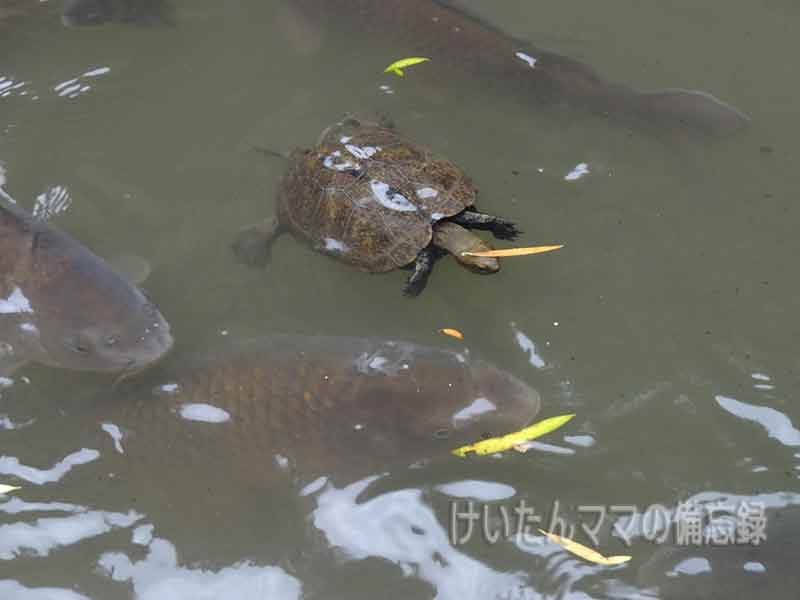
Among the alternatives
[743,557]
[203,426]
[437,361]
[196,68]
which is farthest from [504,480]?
[196,68]

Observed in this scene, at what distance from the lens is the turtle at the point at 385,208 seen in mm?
4121

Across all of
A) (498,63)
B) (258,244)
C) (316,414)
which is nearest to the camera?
(316,414)

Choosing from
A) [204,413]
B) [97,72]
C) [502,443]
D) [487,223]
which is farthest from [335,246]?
[97,72]

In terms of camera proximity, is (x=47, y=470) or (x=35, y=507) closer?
(x=35, y=507)

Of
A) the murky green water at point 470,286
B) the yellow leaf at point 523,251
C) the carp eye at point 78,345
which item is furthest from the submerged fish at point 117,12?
the yellow leaf at point 523,251

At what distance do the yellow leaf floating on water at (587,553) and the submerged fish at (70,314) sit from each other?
6.62 feet

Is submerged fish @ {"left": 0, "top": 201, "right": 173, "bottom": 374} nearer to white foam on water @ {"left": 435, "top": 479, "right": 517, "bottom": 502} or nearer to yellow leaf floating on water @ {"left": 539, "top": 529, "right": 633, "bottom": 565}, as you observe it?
white foam on water @ {"left": 435, "top": 479, "right": 517, "bottom": 502}

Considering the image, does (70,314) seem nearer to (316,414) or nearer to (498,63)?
(316,414)

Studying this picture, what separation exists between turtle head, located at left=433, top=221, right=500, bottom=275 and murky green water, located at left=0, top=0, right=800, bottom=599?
0.31 m

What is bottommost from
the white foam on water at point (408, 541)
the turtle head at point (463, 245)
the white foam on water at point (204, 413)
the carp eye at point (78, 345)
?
the white foam on water at point (408, 541)

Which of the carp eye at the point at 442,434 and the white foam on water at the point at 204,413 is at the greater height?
the carp eye at the point at 442,434

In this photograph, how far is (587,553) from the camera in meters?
3.50

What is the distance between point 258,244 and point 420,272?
0.94m

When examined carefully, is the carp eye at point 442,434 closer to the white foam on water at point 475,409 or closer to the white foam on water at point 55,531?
the white foam on water at point 475,409
